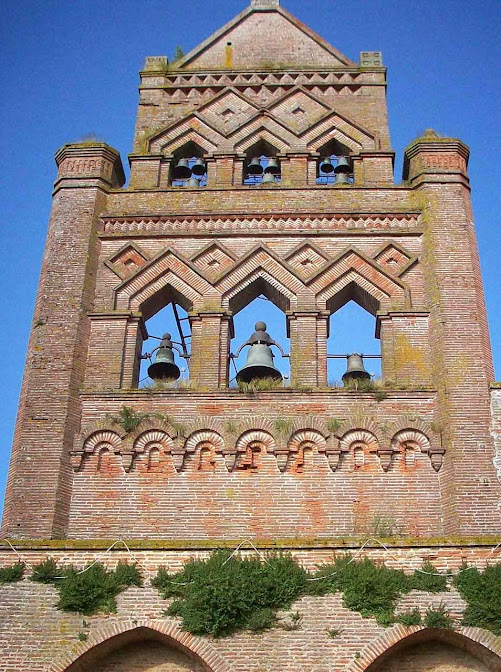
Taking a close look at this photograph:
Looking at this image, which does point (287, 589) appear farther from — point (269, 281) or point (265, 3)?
point (265, 3)

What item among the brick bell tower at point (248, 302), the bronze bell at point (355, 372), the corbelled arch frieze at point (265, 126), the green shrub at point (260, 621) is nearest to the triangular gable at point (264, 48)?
the brick bell tower at point (248, 302)

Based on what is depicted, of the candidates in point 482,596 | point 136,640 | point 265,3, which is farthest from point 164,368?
point 265,3

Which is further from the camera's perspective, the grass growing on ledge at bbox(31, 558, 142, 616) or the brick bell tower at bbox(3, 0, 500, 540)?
the brick bell tower at bbox(3, 0, 500, 540)

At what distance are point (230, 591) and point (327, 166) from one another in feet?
34.9

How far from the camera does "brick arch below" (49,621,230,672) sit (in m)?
11.9

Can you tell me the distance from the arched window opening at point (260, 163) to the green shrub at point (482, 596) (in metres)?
9.72

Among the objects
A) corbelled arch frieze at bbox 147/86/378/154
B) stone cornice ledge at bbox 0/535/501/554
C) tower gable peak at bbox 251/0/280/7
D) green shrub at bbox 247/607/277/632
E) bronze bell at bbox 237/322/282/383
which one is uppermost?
tower gable peak at bbox 251/0/280/7

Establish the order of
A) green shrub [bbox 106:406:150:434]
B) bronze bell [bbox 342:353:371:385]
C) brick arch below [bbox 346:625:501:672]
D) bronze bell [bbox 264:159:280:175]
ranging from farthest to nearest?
1. bronze bell [bbox 264:159:280:175]
2. bronze bell [bbox 342:353:371:385]
3. green shrub [bbox 106:406:150:434]
4. brick arch below [bbox 346:625:501:672]

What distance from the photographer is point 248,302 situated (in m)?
17.9

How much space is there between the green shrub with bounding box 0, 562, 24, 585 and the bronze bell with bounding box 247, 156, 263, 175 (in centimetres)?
1013

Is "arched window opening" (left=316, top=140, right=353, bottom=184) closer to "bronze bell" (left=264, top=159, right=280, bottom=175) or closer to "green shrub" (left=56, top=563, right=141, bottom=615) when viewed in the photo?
"bronze bell" (left=264, top=159, right=280, bottom=175)

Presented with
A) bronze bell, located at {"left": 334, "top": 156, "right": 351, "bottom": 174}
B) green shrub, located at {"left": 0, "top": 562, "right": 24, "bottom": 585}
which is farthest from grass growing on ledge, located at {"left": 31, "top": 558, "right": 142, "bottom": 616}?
bronze bell, located at {"left": 334, "top": 156, "right": 351, "bottom": 174}

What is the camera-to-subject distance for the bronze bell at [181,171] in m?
20.1

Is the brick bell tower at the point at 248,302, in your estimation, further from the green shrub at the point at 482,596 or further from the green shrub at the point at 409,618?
the green shrub at the point at 409,618
